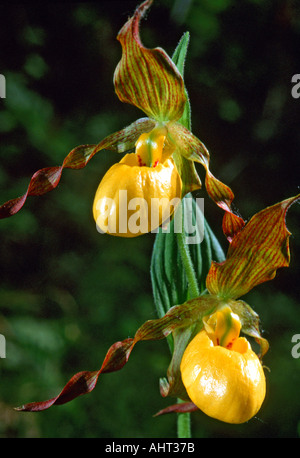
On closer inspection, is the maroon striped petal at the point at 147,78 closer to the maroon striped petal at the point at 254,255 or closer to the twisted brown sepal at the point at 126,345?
the maroon striped petal at the point at 254,255

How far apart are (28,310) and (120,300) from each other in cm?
42

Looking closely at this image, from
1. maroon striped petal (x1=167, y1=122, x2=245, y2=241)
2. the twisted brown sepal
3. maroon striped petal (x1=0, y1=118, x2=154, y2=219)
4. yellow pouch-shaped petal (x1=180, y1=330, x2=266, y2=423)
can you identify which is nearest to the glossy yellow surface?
yellow pouch-shaped petal (x1=180, y1=330, x2=266, y2=423)

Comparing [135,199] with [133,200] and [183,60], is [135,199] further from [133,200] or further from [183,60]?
[183,60]

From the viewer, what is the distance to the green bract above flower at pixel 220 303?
1133 mm

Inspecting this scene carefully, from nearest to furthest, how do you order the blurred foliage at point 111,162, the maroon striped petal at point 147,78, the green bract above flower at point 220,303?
the maroon striped petal at point 147,78, the green bract above flower at point 220,303, the blurred foliage at point 111,162

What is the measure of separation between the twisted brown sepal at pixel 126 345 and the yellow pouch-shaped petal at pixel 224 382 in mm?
114

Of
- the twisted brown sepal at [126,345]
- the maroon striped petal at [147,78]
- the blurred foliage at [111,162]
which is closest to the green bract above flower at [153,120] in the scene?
the maroon striped petal at [147,78]

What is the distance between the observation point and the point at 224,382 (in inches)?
44.5

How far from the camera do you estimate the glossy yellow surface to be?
3.67ft

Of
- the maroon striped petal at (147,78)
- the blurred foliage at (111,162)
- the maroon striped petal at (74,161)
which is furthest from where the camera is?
the blurred foliage at (111,162)

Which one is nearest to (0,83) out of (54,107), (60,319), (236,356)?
(54,107)

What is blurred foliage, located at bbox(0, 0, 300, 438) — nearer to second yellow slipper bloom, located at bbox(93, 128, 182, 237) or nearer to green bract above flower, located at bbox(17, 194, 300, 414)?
green bract above flower, located at bbox(17, 194, 300, 414)

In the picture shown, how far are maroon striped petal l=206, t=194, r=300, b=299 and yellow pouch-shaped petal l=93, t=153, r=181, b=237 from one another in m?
0.20

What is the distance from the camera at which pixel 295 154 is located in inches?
89.0
